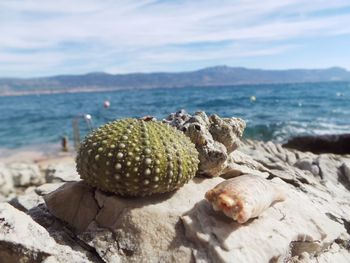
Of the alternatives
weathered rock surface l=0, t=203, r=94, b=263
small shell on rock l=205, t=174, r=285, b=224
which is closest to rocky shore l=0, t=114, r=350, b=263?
weathered rock surface l=0, t=203, r=94, b=263

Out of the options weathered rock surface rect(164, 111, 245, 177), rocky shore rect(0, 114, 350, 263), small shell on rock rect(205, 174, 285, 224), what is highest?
weathered rock surface rect(164, 111, 245, 177)

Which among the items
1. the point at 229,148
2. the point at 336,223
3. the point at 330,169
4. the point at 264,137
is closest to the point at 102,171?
the point at 229,148

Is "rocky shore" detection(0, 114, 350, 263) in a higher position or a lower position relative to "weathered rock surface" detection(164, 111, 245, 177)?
lower

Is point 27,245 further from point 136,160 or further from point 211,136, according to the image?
point 211,136

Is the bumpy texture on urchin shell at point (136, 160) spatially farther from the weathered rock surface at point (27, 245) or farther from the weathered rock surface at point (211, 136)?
the weathered rock surface at point (27, 245)

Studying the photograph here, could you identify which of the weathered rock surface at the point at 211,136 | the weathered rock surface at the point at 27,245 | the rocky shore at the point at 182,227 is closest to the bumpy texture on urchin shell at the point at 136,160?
the rocky shore at the point at 182,227

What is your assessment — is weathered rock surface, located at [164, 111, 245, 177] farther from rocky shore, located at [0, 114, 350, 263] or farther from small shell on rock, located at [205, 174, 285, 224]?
small shell on rock, located at [205, 174, 285, 224]
